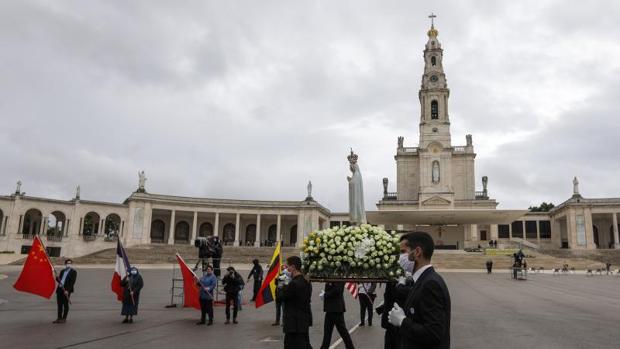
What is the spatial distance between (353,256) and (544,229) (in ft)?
243

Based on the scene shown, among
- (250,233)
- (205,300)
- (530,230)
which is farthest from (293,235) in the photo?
(205,300)

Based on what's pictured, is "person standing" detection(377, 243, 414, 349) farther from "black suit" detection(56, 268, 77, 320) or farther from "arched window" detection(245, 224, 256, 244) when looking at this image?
"arched window" detection(245, 224, 256, 244)

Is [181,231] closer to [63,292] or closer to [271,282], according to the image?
[271,282]

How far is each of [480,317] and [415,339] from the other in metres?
11.3

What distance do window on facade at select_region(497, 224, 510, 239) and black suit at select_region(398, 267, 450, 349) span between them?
246ft

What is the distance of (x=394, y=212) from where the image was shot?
51.1 metres

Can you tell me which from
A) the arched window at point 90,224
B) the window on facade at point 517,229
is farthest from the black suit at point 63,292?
the window on facade at point 517,229

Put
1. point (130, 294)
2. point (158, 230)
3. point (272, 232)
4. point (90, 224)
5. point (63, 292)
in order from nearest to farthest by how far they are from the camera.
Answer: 1. point (63, 292)
2. point (130, 294)
3. point (158, 230)
4. point (90, 224)
5. point (272, 232)

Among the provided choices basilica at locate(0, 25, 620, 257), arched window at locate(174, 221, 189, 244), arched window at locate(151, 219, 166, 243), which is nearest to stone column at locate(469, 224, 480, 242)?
basilica at locate(0, 25, 620, 257)

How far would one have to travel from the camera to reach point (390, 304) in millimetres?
7367

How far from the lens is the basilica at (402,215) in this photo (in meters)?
57.4

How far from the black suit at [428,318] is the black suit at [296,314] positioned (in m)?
2.93

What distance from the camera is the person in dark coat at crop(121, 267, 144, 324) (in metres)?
12.5

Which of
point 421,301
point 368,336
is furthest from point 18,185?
point 421,301
